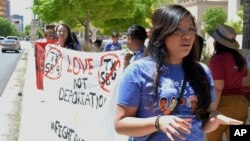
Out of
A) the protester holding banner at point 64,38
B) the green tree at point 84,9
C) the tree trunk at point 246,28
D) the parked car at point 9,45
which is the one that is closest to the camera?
the protester holding banner at point 64,38

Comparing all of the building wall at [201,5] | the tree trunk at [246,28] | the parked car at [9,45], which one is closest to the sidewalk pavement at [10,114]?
the tree trunk at [246,28]

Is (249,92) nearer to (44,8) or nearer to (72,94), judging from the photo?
(72,94)

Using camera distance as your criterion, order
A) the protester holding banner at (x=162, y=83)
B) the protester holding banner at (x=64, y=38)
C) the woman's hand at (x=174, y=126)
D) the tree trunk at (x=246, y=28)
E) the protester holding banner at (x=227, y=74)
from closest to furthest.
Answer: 1. the woman's hand at (x=174, y=126)
2. the protester holding banner at (x=162, y=83)
3. the protester holding banner at (x=227, y=74)
4. the protester holding banner at (x=64, y=38)
5. the tree trunk at (x=246, y=28)

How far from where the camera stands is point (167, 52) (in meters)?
2.40

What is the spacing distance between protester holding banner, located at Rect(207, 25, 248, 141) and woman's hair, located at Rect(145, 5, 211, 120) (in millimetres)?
1625

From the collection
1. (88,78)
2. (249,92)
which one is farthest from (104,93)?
(249,92)

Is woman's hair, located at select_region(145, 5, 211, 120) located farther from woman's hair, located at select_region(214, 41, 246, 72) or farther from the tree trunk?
the tree trunk

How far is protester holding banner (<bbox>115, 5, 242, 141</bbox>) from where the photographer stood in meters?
2.32

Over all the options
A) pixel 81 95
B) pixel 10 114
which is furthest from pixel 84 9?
pixel 81 95

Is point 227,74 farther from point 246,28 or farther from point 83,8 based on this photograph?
point 83,8

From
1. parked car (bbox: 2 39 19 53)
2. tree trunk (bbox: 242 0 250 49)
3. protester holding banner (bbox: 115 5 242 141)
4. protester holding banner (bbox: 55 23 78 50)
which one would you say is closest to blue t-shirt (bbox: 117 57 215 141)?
protester holding banner (bbox: 115 5 242 141)

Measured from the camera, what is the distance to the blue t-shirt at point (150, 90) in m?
2.33

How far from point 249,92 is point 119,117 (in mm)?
3766

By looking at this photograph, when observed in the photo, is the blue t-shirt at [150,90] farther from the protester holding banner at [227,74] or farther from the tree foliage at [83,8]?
the tree foliage at [83,8]
